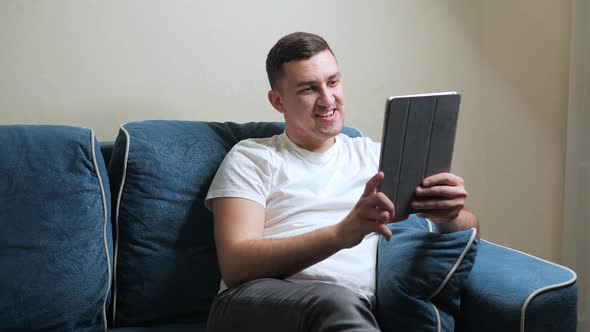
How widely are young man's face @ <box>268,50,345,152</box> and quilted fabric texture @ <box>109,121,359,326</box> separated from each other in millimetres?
265

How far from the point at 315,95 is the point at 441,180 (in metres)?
0.40

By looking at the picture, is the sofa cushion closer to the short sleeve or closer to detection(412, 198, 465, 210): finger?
the short sleeve

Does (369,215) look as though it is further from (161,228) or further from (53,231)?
(53,231)

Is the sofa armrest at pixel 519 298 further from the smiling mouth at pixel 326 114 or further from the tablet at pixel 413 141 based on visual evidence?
the smiling mouth at pixel 326 114

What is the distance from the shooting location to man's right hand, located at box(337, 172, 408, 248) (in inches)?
46.3

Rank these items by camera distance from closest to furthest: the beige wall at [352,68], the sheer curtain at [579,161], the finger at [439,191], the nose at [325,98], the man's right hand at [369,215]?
the man's right hand at [369,215] → the finger at [439,191] → the nose at [325,98] → the beige wall at [352,68] → the sheer curtain at [579,161]

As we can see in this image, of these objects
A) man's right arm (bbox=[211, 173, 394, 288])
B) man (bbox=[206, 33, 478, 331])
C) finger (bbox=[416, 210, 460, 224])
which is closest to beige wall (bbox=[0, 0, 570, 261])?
man (bbox=[206, 33, 478, 331])

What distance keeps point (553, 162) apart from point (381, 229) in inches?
47.8

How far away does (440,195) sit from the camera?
1.31 meters

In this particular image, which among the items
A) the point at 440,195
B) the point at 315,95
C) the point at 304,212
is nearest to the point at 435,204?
the point at 440,195

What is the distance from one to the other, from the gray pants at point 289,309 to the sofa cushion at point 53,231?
0.35 metres

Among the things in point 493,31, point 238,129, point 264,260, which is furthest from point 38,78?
point 493,31

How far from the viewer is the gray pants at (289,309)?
107cm

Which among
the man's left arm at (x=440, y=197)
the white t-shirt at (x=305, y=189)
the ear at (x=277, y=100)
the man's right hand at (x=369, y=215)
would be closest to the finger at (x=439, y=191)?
the man's left arm at (x=440, y=197)
